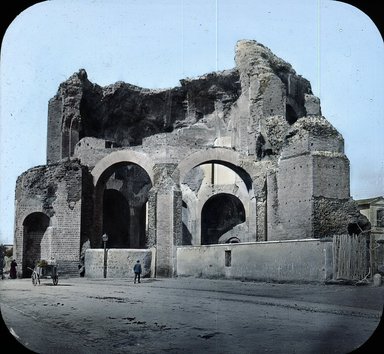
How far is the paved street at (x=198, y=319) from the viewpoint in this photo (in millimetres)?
8242

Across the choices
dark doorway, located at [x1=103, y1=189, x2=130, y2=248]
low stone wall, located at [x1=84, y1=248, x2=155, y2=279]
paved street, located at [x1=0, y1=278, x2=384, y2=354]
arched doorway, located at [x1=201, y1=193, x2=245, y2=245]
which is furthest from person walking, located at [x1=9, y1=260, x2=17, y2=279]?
arched doorway, located at [x1=201, y1=193, x2=245, y2=245]

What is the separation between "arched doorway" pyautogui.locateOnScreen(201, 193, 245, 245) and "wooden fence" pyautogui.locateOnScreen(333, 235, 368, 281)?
16.4m

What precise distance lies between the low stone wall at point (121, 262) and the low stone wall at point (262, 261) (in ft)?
4.33

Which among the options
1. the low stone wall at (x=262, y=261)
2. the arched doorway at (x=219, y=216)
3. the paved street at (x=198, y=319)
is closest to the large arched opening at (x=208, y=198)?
the arched doorway at (x=219, y=216)

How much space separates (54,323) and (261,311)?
3.96 meters

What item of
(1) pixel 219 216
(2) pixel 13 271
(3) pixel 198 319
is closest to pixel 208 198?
(1) pixel 219 216

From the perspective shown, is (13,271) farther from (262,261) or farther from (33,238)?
(262,261)

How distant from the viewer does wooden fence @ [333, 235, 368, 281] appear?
52.8 feet

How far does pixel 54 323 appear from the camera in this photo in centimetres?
1015

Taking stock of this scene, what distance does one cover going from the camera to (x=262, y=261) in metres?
18.4

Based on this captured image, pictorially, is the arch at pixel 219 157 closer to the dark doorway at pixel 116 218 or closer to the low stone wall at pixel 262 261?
the low stone wall at pixel 262 261

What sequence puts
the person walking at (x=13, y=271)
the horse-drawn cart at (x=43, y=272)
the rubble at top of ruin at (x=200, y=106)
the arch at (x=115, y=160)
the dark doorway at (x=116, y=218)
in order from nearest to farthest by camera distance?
the horse-drawn cart at (x=43, y=272) < the person walking at (x=13, y=271) < the arch at (x=115, y=160) < the rubble at top of ruin at (x=200, y=106) < the dark doorway at (x=116, y=218)

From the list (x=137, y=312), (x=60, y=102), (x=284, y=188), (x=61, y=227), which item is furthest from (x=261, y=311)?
(x=60, y=102)

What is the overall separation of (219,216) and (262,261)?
52.5ft
